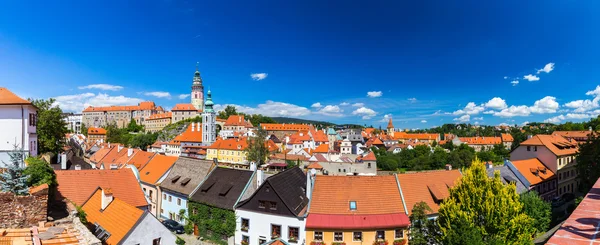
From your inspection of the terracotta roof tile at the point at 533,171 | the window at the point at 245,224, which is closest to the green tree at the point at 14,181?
Result: the window at the point at 245,224

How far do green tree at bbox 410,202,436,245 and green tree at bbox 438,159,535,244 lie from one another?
2.53m

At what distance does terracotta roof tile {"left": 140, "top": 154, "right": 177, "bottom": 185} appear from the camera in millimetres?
33094

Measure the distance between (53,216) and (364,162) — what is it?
55.9 meters

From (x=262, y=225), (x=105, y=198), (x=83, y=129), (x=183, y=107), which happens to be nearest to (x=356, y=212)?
(x=262, y=225)

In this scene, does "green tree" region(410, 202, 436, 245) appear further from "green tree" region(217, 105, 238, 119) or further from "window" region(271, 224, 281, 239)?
"green tree" region(217, 105, 238, 119)

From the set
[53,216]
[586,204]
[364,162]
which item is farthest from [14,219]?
[364,162]

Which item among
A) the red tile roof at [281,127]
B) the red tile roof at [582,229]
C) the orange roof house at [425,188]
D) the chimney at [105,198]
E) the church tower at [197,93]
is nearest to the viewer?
the red tile roof at [582,229]

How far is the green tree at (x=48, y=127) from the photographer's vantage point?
35.7m

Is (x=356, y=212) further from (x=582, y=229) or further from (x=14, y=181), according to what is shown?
(x=14, y=181)

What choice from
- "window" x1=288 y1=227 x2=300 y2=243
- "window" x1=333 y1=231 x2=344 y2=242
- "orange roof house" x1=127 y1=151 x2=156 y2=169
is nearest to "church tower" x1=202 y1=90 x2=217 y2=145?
"orange roof house" x1=127 y1=151 x2=156 y2=169

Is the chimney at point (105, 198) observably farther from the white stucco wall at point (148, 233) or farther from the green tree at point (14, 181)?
the green tree at point (14, 181)

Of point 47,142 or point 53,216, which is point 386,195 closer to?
point 53,216

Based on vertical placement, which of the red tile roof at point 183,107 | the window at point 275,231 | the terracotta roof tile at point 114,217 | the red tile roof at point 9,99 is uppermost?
the red tile roof at point 183,107

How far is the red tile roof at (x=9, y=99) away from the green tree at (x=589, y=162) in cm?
4403
